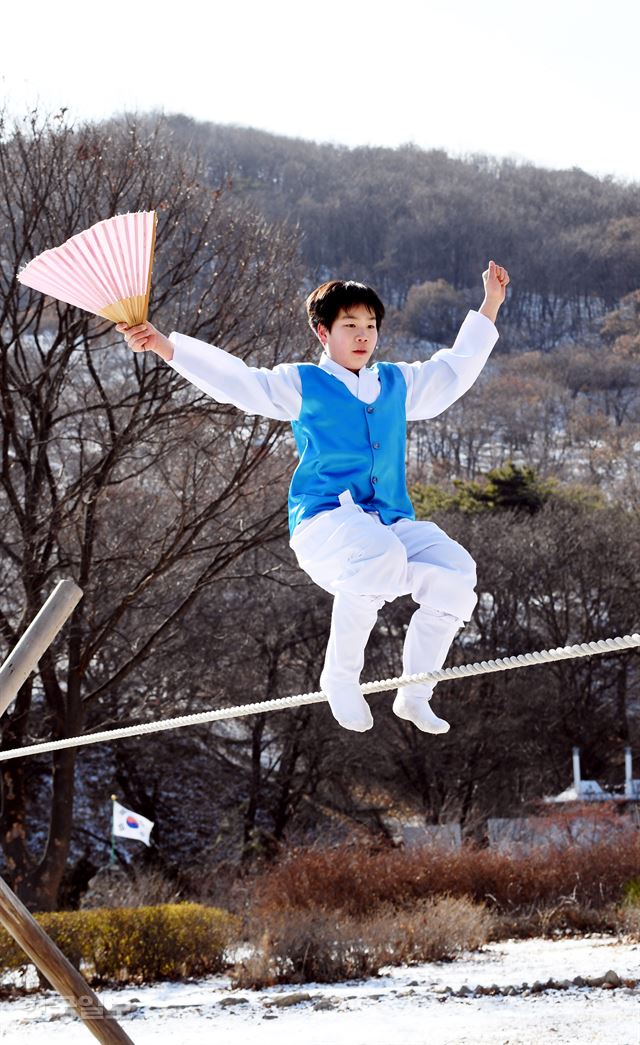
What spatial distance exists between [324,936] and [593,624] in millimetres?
17391

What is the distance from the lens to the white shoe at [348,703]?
3.71 m

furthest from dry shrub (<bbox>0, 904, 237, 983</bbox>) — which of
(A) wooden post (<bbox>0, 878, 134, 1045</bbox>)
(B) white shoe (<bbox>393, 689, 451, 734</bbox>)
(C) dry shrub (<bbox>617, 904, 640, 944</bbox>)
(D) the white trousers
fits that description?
(D) the white trousers

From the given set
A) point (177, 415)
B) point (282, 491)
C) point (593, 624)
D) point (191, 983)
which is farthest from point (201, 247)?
point (593, 624)

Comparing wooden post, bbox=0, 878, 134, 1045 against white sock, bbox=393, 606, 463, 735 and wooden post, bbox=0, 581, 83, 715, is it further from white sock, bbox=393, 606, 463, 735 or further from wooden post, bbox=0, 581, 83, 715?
white sock, bbox=393, 606, 463, 735

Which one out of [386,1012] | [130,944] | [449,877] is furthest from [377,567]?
[449,877]

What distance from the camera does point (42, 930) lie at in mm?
4434

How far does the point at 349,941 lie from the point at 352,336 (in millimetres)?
8535

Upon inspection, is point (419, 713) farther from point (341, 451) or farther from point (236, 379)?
point (236, 379)

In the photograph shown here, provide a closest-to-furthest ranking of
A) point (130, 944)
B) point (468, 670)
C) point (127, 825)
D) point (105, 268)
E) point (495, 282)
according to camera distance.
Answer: point (468, 670)
point (105, 268)
point (495, 282)
point (130, 944)
point (127, 825)

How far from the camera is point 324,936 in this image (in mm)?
11180

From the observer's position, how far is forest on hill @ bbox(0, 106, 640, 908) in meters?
12.6

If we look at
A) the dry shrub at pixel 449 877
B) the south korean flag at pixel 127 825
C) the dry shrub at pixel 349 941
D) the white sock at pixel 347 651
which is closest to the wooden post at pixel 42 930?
the white sock at pixel 347 651

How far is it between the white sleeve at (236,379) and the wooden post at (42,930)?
1.11m

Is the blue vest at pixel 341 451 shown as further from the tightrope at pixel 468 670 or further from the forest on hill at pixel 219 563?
the forest on hill at pixel 219 563
